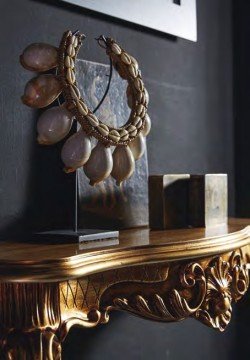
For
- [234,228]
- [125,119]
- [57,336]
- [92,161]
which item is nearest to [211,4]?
[125,119]

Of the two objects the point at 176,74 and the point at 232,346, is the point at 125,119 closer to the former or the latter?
the point at 176,74

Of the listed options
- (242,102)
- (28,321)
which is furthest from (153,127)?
(28,321)

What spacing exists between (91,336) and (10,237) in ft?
0.98

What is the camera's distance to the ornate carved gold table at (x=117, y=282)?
82 centimetres

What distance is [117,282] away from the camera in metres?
0.95

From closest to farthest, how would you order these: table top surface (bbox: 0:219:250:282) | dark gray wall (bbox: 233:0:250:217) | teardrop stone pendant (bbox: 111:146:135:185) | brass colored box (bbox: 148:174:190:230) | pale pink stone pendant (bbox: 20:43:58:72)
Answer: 1. table top surface (bbox: 0:219:250:282)
2. pale pink stone pendant (bbox: 20:43:58:72)
3. teardrop stone pendant (bbox: 111:146:135:185)
4. brass colored box (bbox: 148:174:190:230)
5. dark gray wall (bbox: 233:0:250:217)

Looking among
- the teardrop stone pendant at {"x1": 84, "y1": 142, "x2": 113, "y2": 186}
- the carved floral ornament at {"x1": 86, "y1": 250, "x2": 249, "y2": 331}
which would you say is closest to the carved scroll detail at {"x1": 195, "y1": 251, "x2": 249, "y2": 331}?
the carved floral ornament at {"x1": 86, "y1": 250, "x2": 249, "y2": 331}

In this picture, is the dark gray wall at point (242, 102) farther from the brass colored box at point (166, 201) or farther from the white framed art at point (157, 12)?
the brass colored box at point (166, 201)

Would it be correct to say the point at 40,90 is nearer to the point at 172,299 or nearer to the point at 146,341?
the point at 172,299

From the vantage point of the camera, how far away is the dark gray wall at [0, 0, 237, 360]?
1092 millimetres

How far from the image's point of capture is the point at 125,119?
1220 mm

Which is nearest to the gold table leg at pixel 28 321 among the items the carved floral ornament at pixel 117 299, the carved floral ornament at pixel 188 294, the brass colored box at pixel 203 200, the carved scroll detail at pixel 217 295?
the carved floral ornament at pixel 117 299

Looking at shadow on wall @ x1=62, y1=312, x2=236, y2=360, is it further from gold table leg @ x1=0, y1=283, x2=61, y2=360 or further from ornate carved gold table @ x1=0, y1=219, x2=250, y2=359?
gold table leg @ x1=0, y1=283, x2=61, y2=360

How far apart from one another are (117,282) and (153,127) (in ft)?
1.79
